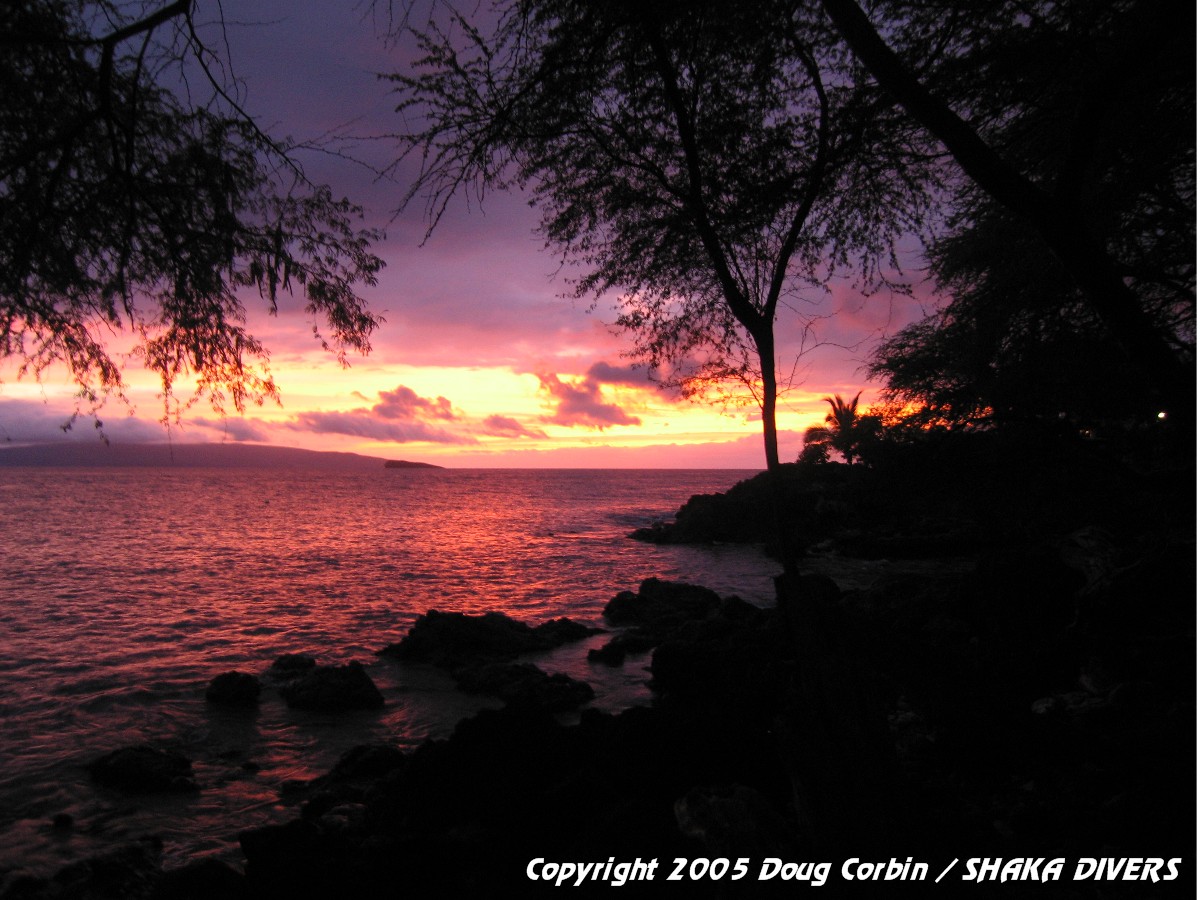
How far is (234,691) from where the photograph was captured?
500 inches

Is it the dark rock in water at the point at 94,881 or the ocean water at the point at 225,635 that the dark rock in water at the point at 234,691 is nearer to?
the ocean water at the point at 225,635

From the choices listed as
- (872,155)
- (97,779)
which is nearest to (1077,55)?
(872,155)

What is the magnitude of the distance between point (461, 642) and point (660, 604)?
746 centimetres

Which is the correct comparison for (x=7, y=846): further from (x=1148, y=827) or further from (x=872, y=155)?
(x=872, y=155)

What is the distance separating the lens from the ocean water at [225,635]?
8688mm

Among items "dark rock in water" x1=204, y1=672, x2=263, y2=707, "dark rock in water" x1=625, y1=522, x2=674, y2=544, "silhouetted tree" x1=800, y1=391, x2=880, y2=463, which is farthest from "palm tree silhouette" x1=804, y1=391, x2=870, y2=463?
"dark rock in water" x1=204, y1=672, x2=263, y2=707

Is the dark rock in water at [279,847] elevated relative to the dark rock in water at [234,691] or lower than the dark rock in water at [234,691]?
elevated

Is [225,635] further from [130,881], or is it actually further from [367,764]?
[130,881]

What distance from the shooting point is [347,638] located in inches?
728

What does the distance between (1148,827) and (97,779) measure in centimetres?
1222

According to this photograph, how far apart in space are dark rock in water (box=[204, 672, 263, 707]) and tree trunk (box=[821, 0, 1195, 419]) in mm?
14152

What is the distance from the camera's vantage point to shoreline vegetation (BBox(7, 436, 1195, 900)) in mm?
4648

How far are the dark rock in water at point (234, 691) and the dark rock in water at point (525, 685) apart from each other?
157 inches

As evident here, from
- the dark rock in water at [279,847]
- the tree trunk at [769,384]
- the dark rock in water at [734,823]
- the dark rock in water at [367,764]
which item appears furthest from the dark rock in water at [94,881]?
the tree trunk at [769,384]
